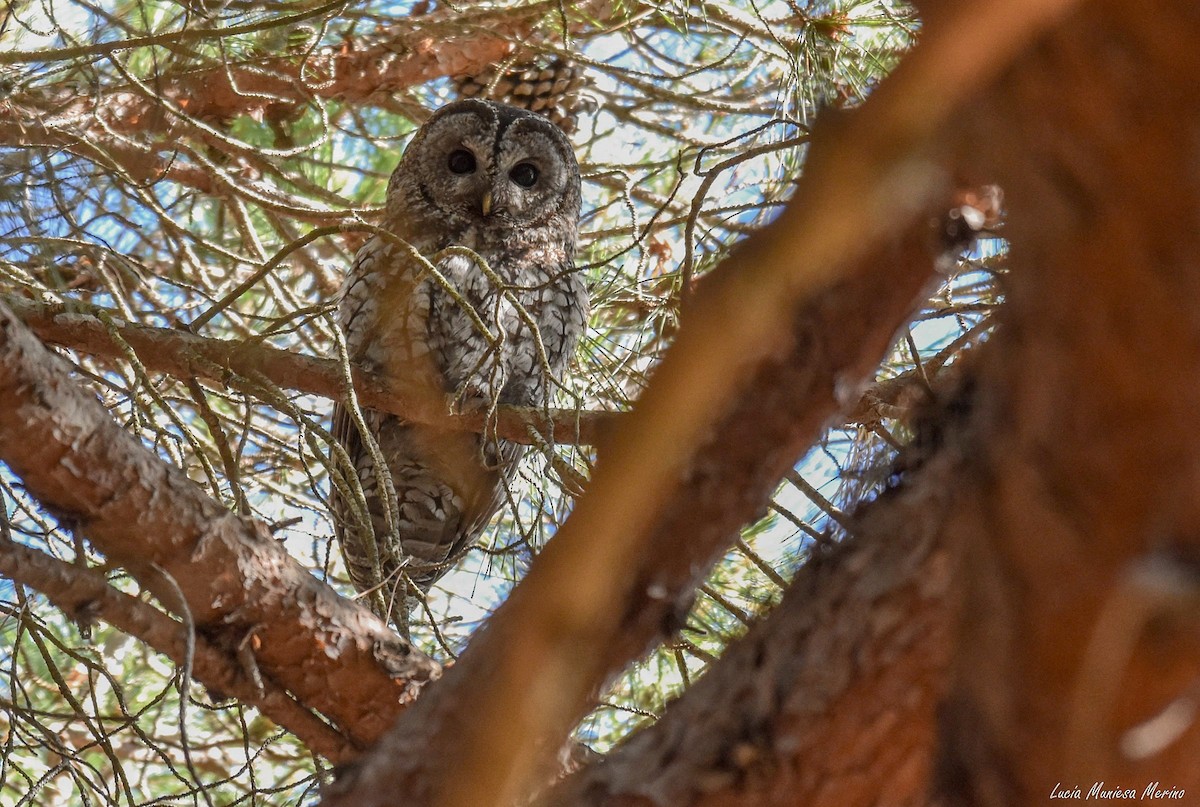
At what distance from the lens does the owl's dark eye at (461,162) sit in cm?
371

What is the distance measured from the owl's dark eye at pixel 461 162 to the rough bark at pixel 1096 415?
3.16 meters

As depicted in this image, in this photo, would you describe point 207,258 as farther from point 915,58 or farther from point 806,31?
point 915,58

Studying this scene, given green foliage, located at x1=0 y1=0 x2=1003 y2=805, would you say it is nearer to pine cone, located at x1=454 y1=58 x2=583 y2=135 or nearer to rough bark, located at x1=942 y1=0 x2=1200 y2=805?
pine cone, located at x1=454 y1=58 x2=583 y2=135

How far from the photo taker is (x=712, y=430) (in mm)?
843

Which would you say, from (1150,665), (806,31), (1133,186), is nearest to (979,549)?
(1150,665)

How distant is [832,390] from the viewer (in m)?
0.89

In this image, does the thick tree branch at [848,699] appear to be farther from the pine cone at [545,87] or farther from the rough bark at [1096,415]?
the pine cone at [545,87]

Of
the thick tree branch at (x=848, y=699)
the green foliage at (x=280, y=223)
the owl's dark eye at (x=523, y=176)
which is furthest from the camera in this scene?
the owl's dark eye at (x=523, y=176)

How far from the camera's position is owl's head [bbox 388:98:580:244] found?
3.65 meters

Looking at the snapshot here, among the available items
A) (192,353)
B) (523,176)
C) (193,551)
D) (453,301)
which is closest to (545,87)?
(523,176)

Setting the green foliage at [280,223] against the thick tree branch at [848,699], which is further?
the green foliage at [280,223]

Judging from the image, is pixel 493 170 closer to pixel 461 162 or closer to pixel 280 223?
pixel 461 162
